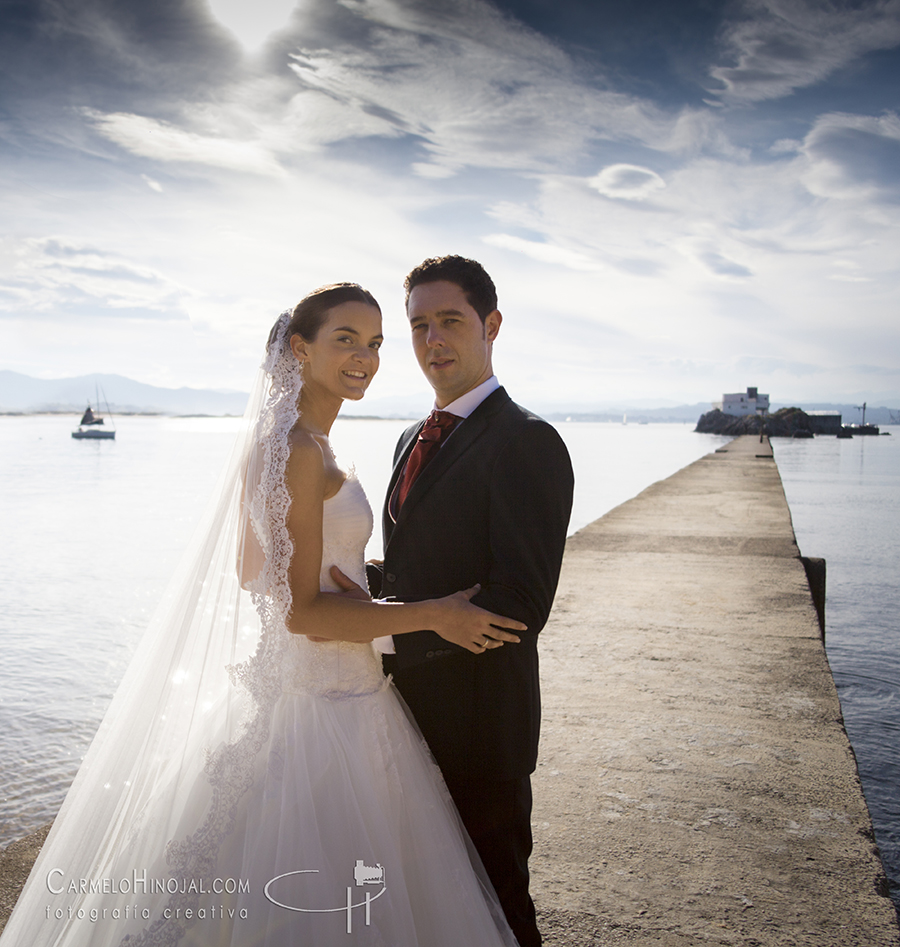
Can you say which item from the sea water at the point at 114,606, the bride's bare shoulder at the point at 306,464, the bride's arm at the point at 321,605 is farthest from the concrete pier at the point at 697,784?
the bride's bare shoulder at the point at 306,464

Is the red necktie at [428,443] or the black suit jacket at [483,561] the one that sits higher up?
the red necktie at [428,443]

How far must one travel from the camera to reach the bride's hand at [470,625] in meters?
1.65

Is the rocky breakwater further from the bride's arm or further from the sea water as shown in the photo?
the bride's arm

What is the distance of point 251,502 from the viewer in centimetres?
177

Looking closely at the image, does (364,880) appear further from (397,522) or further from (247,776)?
(397,522)

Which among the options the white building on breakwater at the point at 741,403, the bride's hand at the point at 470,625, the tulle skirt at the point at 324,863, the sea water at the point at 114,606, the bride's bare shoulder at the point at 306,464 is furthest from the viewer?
the white building on breakwater at the point at 741,403

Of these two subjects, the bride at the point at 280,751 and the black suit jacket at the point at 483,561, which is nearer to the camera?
the bride at the point at 280,751

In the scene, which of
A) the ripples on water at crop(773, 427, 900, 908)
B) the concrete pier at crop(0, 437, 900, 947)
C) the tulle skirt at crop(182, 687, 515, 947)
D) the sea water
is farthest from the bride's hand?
the ripples on water at crop(773, 427, 900, 908)

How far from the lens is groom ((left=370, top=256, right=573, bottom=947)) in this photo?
1744 millimetres

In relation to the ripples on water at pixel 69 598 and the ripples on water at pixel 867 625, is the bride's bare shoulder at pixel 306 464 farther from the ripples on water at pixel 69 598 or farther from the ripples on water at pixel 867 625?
the ripples on water at pixel 867 625

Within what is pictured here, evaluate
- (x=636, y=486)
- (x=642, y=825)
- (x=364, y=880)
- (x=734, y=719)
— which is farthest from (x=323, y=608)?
(x=636, y=486)

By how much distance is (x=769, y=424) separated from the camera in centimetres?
9681

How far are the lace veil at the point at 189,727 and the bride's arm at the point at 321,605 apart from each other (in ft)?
0.11

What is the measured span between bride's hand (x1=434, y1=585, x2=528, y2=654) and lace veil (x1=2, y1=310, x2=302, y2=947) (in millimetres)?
403
